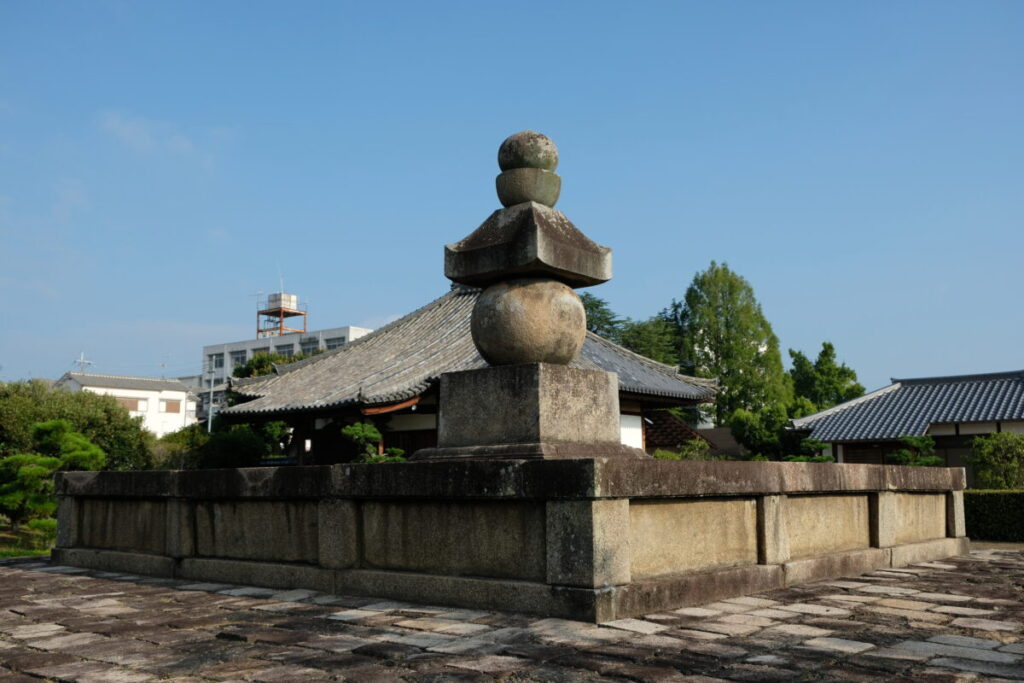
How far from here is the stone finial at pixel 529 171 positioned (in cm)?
716

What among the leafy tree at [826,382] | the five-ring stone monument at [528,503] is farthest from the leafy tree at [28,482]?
the leafy tree at [826,382]

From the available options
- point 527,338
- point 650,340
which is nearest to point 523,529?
point 527,338

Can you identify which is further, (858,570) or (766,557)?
(858,570)

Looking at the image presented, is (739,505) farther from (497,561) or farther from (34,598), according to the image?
(34,598)

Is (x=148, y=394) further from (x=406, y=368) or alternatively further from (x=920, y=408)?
(x=920, y=408)

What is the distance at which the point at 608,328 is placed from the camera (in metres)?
47.1

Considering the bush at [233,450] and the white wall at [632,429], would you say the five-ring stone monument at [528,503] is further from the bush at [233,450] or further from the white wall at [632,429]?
the bush at [233,450]

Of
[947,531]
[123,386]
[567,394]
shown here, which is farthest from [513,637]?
[123,386]

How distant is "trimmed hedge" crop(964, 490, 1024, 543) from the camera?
16.6 metres

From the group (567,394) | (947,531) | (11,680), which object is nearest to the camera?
(11,680)

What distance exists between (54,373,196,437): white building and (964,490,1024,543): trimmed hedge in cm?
6514

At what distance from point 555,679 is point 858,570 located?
5.13 metres

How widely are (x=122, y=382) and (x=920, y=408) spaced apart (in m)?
65.4

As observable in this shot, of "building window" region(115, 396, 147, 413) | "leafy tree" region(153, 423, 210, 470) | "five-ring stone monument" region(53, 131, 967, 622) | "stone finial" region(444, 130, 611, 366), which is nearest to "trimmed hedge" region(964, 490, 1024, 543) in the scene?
"five-ring stone monument" region(53, 131, 967, 622)
